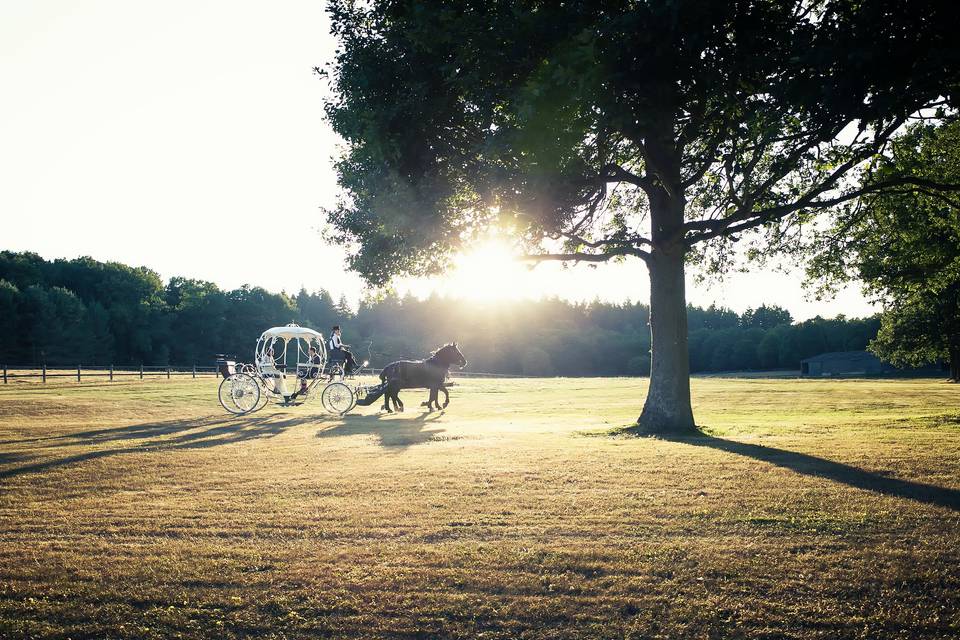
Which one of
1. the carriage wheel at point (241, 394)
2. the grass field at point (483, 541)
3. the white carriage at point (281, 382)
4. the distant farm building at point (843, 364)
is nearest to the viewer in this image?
the grass field at point (483, 541)

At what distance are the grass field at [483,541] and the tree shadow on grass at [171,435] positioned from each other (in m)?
0.25

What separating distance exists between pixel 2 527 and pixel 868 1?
41.4 ft

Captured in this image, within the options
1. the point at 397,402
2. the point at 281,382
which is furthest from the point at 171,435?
the point at 397,402

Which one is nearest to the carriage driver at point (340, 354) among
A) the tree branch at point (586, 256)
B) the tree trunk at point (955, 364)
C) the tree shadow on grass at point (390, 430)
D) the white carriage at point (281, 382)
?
the white carriage at point (281, 382)

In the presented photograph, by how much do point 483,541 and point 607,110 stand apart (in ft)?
23.5

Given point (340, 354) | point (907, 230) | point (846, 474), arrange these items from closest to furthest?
point (846, 474) < point (907, 230) < point (340, 354)

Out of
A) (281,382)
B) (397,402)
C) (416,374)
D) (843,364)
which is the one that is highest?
(416,374)

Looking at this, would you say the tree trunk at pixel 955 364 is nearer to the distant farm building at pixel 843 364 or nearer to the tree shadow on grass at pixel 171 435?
the distant farm building at pixel 843 364

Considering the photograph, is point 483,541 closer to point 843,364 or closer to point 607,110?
point 607,110

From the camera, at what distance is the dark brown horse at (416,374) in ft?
73.4

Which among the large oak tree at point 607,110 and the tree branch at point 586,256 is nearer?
the large oak tree at point 607,110

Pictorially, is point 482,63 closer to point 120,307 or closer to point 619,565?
point 619,565

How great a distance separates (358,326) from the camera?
454ft

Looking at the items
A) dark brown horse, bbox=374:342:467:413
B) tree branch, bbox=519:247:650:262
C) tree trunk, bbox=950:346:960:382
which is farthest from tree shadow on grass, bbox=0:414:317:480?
tree trunk, bbox=950:346:960:382
